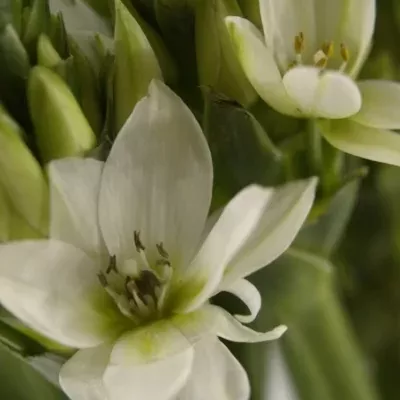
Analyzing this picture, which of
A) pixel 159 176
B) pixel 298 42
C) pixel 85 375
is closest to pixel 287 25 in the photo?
pixel 298 42

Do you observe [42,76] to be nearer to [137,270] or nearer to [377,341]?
[137,270]

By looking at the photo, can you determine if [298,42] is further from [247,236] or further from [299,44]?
[247,236]

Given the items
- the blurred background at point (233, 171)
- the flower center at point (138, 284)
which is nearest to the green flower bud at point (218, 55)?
the blurred background at point (233, 171)

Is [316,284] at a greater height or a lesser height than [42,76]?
lesser

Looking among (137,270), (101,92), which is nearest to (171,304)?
(137,270)

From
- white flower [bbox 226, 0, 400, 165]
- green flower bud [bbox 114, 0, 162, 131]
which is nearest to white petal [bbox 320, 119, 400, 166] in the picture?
white flower [bbox 226, 0, 400, 165]

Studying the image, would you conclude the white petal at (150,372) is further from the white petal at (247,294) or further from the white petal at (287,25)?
the white petal at (287,25)
